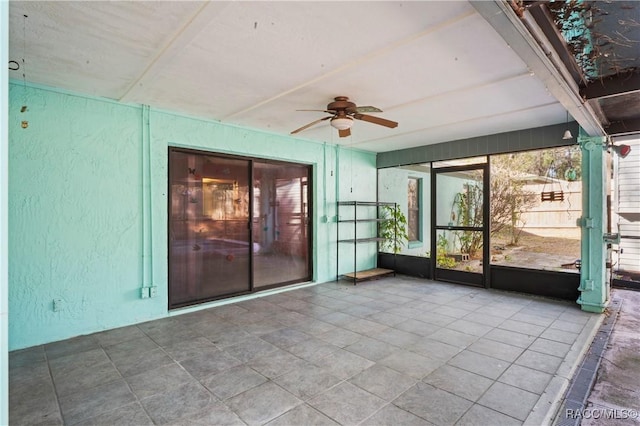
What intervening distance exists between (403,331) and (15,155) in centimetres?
407

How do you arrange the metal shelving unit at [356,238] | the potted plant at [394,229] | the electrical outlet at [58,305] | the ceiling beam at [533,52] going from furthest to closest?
1. the potted plant at [394,229]
2. the metal shelving unit at [356,238]
3. the electrical outlet at [58,305]
4. the ceiling beam at [533,52]

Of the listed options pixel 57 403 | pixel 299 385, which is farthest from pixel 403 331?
pixel 57 403

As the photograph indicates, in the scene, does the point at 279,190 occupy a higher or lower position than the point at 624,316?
higher

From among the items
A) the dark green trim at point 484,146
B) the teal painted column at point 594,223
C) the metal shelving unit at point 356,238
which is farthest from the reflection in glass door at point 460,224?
the teal painted column at point 594,223

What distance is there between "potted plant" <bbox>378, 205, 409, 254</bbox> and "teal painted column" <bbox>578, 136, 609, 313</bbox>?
2.96m

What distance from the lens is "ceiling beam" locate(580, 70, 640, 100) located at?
9.21ft

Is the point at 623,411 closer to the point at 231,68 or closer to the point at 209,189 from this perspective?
the point at 231,68

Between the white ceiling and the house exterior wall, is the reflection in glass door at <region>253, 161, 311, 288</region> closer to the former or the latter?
the white ceiling

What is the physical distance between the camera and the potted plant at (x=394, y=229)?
6621 mm

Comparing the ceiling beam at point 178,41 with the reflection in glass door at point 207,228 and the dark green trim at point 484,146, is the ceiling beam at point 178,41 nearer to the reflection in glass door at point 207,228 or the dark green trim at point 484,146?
the reflection in glass door at point 207,228

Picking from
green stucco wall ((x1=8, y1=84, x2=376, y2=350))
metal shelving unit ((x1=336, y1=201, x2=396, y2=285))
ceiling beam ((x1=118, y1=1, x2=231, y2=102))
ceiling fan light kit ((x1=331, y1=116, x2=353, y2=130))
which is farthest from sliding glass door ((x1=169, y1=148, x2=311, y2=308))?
ceiling fan light kit ((x1=331, y1=116, x2=353, y2=130))

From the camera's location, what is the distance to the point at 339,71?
2859mm

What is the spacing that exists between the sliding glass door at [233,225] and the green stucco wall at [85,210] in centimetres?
23

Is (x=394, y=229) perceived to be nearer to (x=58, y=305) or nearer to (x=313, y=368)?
(x=313, y=368)
